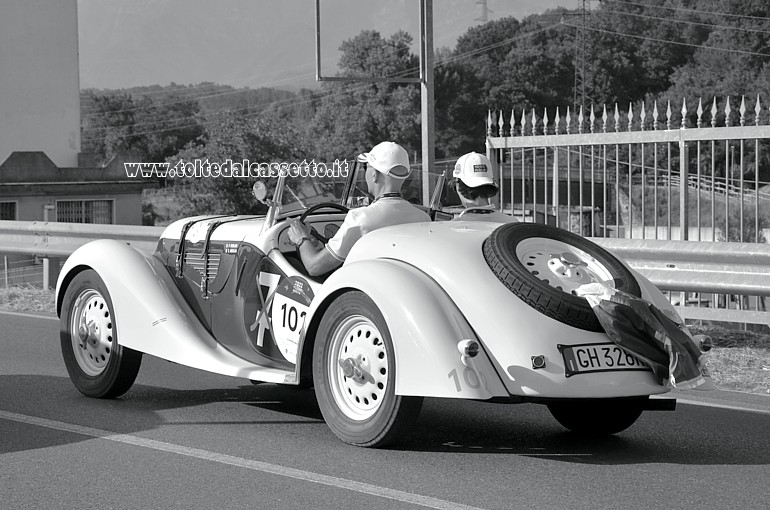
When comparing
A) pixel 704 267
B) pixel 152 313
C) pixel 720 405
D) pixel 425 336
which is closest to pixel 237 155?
pixel 704 267

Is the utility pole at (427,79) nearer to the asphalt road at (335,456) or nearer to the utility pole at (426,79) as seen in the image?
the utility pole at (426,79)

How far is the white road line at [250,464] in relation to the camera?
483 centimetres

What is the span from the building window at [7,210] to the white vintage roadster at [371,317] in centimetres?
3248

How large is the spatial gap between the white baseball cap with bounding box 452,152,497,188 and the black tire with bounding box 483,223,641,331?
2.73ft

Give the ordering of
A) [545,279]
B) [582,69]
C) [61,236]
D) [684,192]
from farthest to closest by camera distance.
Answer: [582,69]
[61,236]
[684,192]
[545,279]

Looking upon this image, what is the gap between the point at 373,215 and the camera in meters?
6.30

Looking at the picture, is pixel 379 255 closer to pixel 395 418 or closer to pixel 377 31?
pixel 395 418

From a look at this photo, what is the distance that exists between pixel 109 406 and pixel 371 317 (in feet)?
6.56

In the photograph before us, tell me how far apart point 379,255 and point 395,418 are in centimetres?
86

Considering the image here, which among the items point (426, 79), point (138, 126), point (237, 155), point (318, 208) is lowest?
point (318, 208)

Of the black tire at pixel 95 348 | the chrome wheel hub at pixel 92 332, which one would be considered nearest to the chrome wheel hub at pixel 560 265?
the black tire at pixel 95 348

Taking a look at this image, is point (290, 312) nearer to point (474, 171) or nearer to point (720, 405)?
point (474, 171)

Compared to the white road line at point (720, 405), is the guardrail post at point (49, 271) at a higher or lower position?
higher

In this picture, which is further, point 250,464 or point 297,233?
point 297,233
